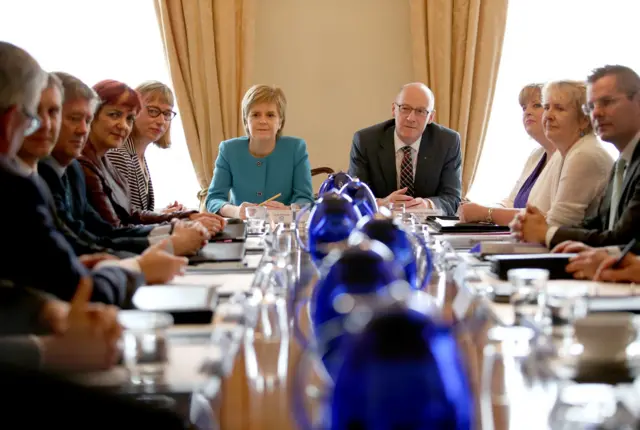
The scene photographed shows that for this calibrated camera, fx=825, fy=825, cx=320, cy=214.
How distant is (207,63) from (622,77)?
135 inches

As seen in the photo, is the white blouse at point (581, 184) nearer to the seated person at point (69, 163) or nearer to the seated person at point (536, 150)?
the seated person at point (536, 150)

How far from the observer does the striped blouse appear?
4.01 meters

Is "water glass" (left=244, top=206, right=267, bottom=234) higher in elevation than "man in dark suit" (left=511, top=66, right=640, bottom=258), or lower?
lower

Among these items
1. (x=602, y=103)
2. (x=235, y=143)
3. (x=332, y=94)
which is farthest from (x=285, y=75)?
(x=602, y=103)

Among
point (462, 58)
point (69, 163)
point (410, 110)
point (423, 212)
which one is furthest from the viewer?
point (462, 58)

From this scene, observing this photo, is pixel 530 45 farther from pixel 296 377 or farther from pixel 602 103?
pixel 296 377

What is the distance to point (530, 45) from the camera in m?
6.05

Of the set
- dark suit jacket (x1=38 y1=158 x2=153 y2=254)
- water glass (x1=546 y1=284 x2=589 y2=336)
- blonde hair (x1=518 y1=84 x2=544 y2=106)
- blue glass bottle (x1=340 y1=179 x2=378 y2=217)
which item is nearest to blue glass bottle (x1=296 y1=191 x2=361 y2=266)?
blue glass bottle (x1=340 y1=179 x2=378 y2=217)

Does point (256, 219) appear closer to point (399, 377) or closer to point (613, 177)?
point (613, 177)

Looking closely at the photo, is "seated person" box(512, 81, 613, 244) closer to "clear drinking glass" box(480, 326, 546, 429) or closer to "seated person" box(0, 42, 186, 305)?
"seated person" box(0, 42, 186, 305)

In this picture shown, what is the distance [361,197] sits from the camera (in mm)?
2869

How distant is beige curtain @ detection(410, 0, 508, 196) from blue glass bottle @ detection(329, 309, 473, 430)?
5.22 meters

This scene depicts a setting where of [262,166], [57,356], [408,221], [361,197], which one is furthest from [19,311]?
[262,166]

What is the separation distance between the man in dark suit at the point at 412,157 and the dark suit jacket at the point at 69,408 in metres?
3.81
